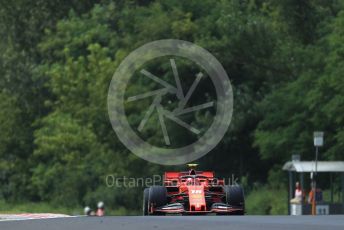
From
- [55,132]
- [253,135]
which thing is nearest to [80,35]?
[55,132]

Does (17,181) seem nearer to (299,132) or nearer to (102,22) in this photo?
(102,22)

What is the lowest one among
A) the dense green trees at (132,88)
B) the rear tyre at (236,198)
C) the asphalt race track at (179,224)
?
the asphalt race track at (179,224)

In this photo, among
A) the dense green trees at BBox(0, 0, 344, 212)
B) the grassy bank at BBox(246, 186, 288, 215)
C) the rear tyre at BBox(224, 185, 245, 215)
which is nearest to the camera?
the rear tyre at BBox(224, 185, 245, 215)

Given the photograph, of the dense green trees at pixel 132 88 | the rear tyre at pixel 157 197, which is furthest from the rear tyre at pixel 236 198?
the dense green trees at pixel 132 88

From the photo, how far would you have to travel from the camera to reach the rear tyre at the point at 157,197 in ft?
95.5

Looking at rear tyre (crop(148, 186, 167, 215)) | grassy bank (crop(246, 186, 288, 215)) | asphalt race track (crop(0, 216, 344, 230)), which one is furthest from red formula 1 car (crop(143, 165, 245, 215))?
grassy bank (crop(246, 186, 288, 215))

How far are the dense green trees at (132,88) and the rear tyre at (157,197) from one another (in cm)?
2686

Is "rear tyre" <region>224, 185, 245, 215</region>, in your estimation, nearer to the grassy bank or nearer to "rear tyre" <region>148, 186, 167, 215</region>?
"rear tyre" <region>148, 186, 167, 215</region>

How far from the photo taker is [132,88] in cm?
6838

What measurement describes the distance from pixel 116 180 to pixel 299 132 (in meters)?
14.3

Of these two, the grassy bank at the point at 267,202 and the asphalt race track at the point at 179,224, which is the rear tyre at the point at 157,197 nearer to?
the asphalt race track at the point at 179,224

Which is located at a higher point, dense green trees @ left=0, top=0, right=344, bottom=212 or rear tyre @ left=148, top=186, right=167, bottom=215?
dense green trees @ left=0, top=0, right=344, bottom=212

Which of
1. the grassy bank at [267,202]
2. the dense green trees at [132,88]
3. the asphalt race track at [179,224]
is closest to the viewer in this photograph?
the asphalt race track at [179,224]

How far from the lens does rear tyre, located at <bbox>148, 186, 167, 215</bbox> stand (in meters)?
29.1
